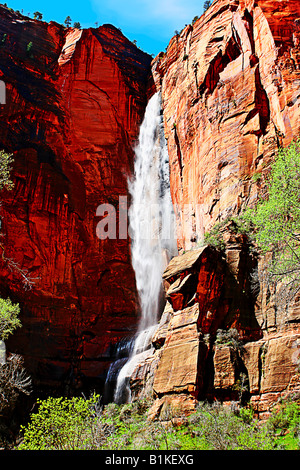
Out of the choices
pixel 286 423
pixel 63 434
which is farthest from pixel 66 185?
pixel 286 423

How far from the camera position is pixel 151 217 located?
115ft

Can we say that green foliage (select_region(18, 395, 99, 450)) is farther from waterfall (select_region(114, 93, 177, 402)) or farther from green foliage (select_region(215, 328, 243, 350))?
waterfall (select_region(114, 93, 177, 402))

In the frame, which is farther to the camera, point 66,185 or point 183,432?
point 66,185

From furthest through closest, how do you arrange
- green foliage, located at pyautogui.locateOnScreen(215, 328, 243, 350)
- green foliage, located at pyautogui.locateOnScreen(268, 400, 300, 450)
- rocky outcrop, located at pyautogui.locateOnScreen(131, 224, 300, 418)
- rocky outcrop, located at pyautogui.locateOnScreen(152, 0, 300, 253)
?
rocky outcrop, located at pyautogui.locateOnScreen(152, 0, 300, 253) < green foliage, located at pyautogui.locateOnScreen(215, 328, 243, 350) < rocky outcrop, located at pyautogui.locateOnScreen(131, 224, 300, 418) < green foliage, located at pyautogui.locateOnScreen(268, 400, 300, 450)

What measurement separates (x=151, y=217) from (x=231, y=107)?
1308cm

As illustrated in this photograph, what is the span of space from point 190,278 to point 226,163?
912 centimetres

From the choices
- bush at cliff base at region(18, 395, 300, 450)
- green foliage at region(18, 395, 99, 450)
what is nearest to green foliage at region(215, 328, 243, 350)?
bush at cliff base at region(18, 395, 300, 450)

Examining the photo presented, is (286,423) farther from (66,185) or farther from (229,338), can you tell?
(66,185)

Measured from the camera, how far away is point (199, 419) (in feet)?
45.8

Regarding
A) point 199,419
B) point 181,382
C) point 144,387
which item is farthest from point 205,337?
point 144,387

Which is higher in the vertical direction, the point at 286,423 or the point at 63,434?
the point at 286,423

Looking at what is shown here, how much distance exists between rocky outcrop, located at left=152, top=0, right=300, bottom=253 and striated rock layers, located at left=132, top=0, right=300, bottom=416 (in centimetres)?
8

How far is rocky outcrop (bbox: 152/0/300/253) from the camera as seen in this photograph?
72.6ft

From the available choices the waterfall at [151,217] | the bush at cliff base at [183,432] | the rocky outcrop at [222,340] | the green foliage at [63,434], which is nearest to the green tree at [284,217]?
the rocky outcrop at [222,340]
